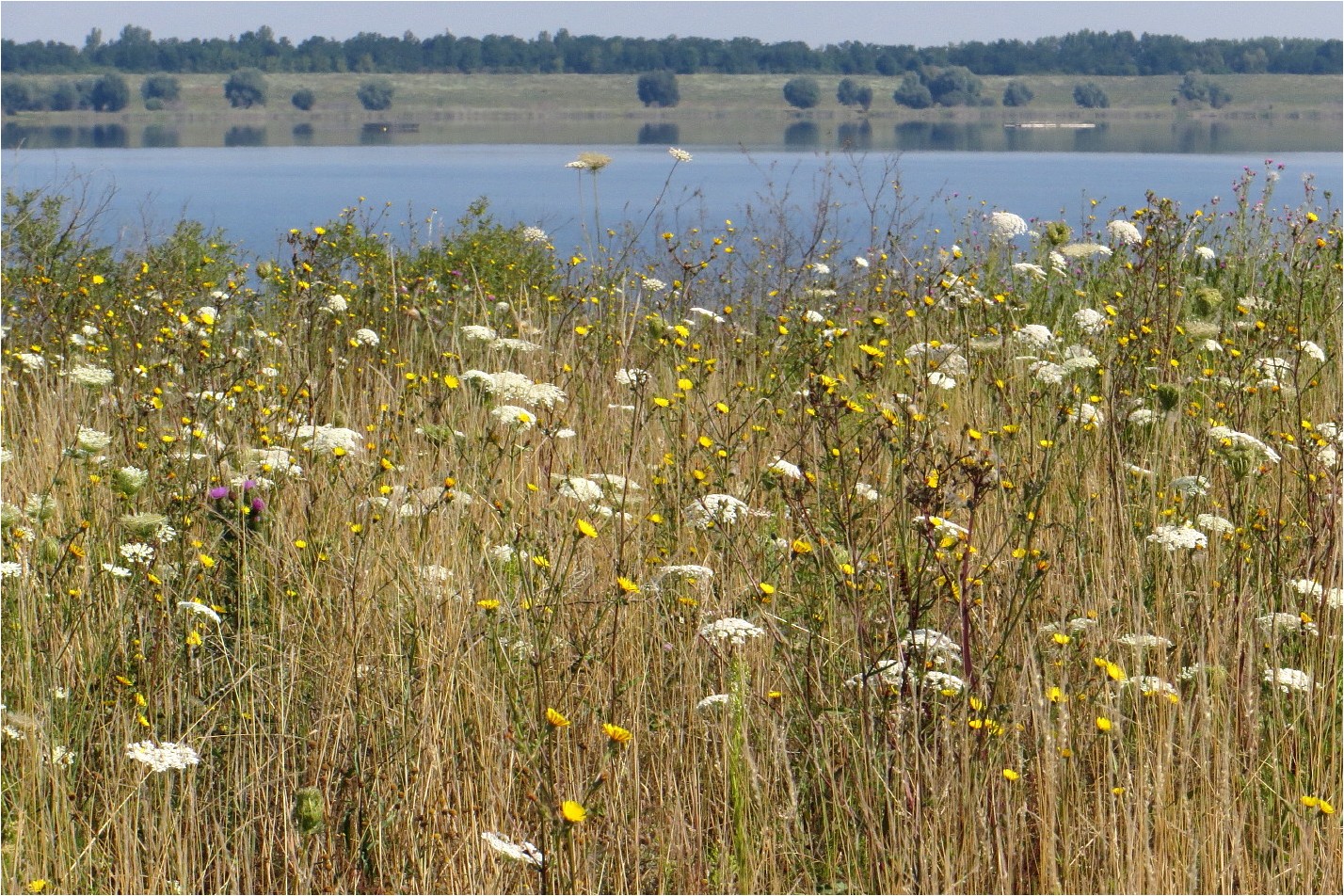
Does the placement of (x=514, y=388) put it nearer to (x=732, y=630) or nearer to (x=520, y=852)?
(x=732, y=630)

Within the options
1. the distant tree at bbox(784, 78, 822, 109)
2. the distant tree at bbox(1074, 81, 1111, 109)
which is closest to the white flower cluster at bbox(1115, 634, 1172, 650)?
the distant tree at bbox(784, 78, 822, 109)

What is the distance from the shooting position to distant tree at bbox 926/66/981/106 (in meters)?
87.3

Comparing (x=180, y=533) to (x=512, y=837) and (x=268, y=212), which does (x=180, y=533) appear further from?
(x=268, y=212)

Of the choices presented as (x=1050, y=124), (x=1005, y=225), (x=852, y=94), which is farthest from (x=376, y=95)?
(x=1005, y=225)

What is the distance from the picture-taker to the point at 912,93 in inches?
3494

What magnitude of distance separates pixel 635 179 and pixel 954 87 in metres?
59.7

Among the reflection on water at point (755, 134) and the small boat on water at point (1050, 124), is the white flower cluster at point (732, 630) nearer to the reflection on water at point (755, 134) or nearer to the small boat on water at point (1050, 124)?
the reflection on water at point (755, 134)

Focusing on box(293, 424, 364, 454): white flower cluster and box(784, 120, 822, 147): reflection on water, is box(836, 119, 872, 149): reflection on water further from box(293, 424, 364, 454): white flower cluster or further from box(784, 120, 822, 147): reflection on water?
box(293, 424, 364, 454): white flower cluster

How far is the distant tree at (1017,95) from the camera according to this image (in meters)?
87.1

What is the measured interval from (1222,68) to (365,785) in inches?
3656

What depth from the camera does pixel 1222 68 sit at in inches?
3317

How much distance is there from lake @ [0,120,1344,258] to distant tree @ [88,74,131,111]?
966 inches

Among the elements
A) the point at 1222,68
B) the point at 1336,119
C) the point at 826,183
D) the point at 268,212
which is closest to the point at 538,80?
the point at 1222,68

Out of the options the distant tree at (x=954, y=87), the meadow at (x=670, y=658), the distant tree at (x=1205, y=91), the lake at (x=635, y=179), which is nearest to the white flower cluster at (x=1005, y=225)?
the meadow at (x=670, y=658)
